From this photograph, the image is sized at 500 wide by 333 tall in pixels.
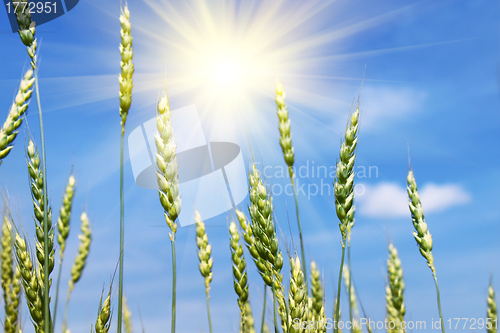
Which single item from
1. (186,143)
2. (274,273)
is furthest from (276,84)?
(186,143)

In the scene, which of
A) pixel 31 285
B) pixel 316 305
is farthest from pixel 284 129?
pixel 31 285

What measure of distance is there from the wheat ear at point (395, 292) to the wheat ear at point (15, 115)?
300 cm

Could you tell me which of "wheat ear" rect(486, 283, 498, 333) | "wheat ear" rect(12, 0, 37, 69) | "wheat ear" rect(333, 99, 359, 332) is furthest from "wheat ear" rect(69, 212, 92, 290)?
"wheat ear" rect(486, 283, 498, 333)

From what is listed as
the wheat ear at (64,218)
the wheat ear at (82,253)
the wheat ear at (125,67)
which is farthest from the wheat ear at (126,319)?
the wheat ear at (125,67)

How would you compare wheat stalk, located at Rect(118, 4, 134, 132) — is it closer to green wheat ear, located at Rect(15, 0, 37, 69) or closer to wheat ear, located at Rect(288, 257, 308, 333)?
green wheat ear, located at Rect(15, 0, 37, 69)

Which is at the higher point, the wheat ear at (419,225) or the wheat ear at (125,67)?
the wheat ear at (125,67)

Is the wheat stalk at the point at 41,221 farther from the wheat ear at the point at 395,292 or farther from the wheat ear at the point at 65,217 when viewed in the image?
the wheat ear at the point at 395,292

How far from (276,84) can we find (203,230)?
1254 millimetres

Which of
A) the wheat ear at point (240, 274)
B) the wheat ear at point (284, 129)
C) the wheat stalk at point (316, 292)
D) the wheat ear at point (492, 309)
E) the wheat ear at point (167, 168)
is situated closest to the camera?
the wheat ear at point (167, 168)

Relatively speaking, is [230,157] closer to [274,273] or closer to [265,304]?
[265,304]

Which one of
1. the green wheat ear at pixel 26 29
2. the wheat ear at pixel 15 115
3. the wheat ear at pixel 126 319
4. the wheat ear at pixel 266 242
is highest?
the green wheat ear at pixel 26 29

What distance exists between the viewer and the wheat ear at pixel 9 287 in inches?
108

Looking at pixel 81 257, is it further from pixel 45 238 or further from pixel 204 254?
pixel 45 238

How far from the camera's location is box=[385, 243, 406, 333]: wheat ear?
9.87 ft
